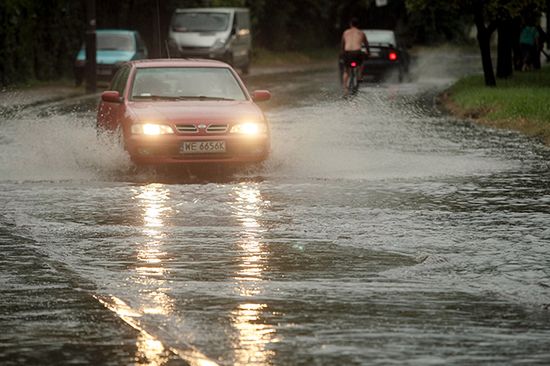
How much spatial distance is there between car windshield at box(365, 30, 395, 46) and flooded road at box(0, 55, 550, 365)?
25.1 metres

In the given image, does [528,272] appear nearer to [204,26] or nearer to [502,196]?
[502,196]

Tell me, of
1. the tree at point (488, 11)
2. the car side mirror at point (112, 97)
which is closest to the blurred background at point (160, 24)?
the tree at point (488, 11)

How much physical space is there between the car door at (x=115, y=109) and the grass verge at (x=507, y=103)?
6122mm

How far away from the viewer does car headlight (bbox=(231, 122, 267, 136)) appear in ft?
59.8

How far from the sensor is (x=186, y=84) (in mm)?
19641

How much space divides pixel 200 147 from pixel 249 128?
654 mm

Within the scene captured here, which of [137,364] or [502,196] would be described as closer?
[137,364]

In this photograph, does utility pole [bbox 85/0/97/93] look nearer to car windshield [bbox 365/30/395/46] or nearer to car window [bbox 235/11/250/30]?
car windshield [bbox 365/30/395/46]

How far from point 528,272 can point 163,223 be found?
394 centimetres

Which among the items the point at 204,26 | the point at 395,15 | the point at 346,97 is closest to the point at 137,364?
the point at 346,97

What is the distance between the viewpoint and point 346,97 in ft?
120

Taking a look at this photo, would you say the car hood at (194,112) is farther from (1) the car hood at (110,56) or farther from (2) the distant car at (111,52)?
(1) the car hood at (110,56)

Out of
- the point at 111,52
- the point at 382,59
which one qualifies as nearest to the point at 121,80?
the point at 111,52

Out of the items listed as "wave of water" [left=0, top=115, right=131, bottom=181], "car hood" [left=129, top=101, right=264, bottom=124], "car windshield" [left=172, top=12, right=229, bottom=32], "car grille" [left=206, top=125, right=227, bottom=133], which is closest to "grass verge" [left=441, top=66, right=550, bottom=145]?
"car hood" [left=129, top=101, right=264, bottom=124]
